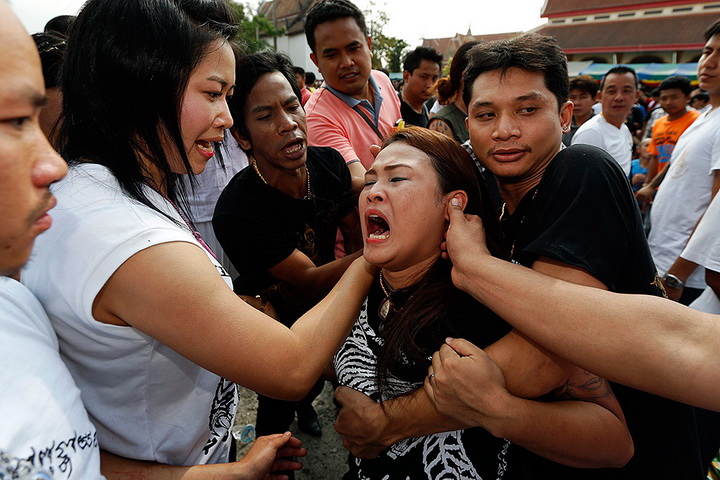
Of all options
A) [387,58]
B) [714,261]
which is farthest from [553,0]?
[714,261]

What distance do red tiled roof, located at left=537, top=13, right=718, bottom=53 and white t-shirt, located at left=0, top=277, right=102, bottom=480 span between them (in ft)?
109

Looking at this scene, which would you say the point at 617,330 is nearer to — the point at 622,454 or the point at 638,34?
the point at 622,454

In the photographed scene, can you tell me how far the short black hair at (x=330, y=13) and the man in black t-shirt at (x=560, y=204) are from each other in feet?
6.08

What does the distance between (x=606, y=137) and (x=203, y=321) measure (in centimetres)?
573

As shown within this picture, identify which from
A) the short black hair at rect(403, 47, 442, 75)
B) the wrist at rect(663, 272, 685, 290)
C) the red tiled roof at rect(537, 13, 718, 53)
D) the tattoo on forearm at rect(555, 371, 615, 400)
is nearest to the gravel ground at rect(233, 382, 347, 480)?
the tattoo on forearm at rect(555, 371, 615, 400)

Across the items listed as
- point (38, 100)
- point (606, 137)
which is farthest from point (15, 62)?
point (606, 137)

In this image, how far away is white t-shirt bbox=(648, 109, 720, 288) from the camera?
3459 mm

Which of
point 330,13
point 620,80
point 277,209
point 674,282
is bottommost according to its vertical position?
point 674,282

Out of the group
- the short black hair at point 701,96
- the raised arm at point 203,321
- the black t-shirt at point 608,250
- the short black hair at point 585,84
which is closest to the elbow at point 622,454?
the black t-shirt at point 608,250

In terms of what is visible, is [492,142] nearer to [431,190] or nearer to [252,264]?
[431,190]

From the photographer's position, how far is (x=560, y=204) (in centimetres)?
141

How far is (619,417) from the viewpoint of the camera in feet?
4.97

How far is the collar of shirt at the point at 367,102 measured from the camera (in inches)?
136

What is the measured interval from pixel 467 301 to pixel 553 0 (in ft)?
146
